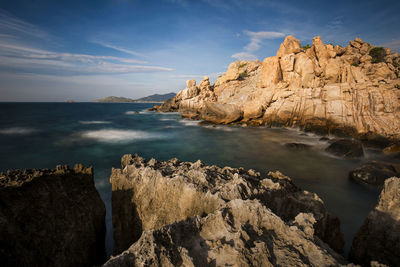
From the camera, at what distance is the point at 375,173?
10555 millimetres

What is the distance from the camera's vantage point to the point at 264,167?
546 inches

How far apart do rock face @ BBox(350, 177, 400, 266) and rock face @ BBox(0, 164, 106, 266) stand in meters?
6.54

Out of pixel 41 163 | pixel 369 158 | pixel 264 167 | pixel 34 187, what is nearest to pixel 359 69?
pixel 369 158

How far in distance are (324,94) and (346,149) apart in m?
10.3

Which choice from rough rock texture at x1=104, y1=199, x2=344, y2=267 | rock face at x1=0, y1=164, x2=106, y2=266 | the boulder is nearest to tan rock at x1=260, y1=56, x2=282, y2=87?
the boulder

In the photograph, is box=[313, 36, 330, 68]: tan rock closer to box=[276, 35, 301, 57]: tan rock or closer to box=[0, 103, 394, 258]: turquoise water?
box=[276, 35, 301, 57]: tan rock

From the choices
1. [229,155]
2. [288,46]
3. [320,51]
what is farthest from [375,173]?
[288,46]

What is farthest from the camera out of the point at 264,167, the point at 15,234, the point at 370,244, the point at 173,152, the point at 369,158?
the point at 173,152

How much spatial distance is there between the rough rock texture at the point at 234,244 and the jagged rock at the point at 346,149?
50.7 ft

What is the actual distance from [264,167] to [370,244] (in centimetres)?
988

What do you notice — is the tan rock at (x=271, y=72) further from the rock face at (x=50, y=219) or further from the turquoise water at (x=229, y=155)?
the rock face at (x=50, y=219)

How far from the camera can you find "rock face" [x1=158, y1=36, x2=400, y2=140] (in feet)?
61.7

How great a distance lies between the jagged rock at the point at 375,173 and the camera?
33.7 feet

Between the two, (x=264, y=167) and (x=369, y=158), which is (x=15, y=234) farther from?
(x=369, y=158)
